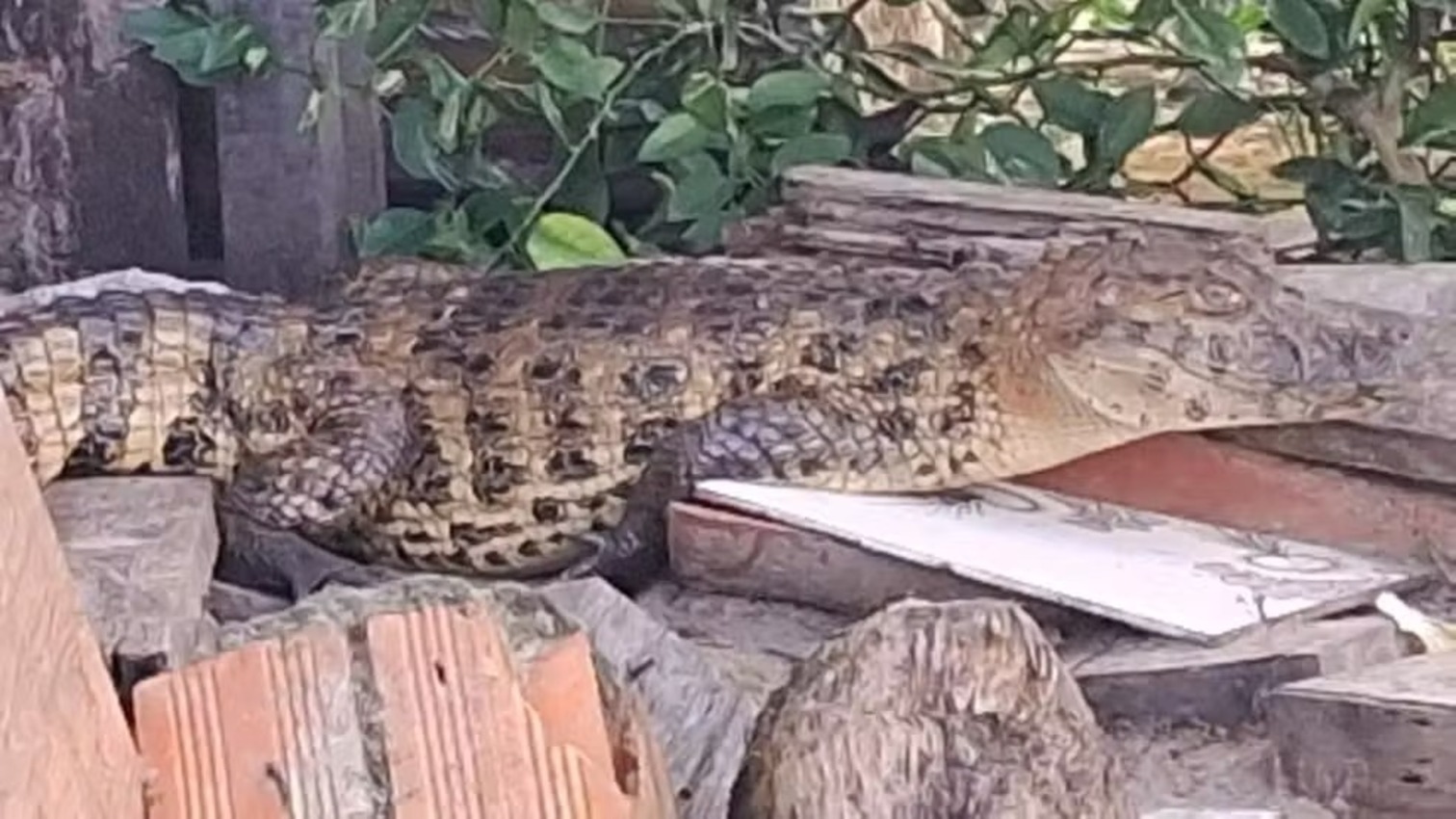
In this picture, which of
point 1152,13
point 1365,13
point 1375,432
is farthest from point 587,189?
point 1375,432

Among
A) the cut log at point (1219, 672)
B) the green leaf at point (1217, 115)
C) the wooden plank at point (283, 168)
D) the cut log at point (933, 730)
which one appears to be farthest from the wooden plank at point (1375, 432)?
the wooden plank at point (283, 168)

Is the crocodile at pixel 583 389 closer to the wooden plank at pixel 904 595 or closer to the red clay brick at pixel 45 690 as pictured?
the wooden plank at pixel 904 595

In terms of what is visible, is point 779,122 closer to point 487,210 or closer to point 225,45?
point 487,210

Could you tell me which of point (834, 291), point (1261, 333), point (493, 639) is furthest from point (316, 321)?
point (493, 639)

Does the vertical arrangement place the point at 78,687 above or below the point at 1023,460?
above

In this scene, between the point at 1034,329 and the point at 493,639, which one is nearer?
the point at 493,639

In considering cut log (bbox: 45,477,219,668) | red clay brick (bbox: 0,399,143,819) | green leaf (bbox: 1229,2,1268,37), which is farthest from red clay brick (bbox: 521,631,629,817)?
green leaf (bbox: 1229,2,1268,37)

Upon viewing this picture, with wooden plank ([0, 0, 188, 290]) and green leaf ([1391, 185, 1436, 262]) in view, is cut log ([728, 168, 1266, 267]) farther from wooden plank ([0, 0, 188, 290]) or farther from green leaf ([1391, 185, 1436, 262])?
wooden plank ([0, 0, 188, 290])

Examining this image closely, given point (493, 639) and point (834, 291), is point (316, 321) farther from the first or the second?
point (493, 639)
